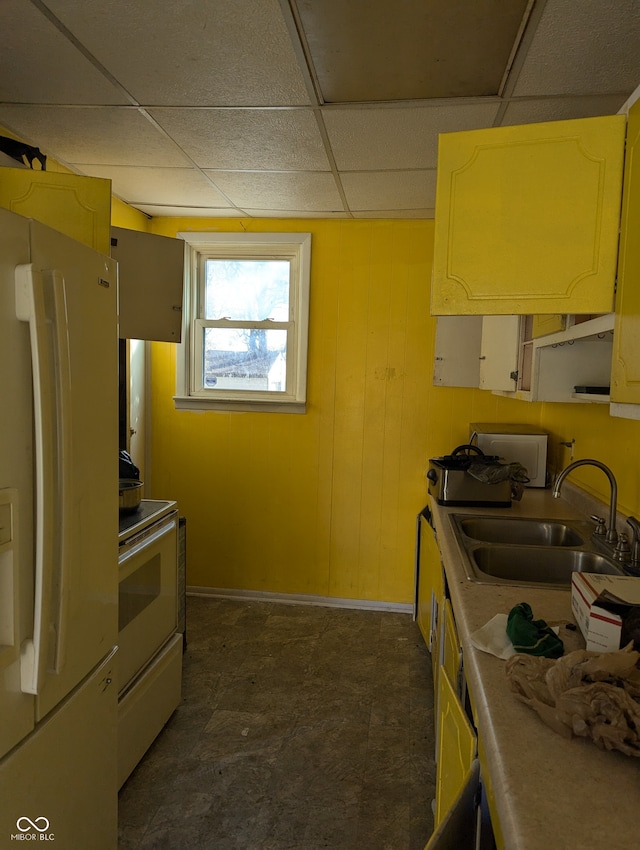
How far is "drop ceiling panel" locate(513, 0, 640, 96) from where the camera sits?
1.39 metres

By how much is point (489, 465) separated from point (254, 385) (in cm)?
168

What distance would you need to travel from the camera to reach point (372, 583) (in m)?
3.61

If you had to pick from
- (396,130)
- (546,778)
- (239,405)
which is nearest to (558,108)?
(396,130)

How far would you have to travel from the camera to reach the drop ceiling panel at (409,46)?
1.41 m

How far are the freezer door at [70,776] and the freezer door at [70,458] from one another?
0.21 ft

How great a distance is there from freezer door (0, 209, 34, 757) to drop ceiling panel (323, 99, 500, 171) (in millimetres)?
1389

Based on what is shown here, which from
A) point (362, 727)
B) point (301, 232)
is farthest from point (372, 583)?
point (301, 232)

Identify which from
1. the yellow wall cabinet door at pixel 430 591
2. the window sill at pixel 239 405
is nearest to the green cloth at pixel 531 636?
the yellow wall cabinet door at pixel 430 591

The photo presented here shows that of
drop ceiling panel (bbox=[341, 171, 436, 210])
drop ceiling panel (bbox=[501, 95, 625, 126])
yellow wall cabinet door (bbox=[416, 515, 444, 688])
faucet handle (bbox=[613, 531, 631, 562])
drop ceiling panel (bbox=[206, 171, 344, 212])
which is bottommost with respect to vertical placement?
yellow wall cabinet door (bbox=[416, 515, 444, 688])

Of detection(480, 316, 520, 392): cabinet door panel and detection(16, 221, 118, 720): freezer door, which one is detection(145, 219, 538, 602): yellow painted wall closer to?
detection(480, 316, 520, 392): cabinet door panel

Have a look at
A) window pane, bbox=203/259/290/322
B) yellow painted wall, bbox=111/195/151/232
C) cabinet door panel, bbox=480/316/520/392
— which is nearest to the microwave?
cabinet door panel, bbox=480/316/520/392

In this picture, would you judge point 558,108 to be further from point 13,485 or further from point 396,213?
point 13,485

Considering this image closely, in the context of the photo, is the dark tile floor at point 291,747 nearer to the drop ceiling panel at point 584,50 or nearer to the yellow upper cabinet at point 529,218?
the yellow upper cabinet at point 529,218

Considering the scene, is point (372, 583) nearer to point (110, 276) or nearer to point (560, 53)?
point (110, 276)
